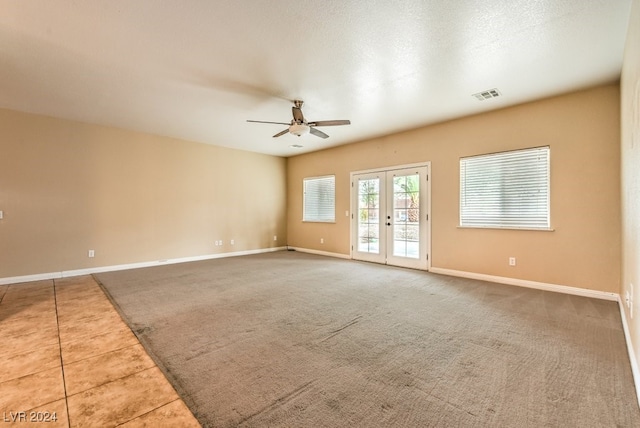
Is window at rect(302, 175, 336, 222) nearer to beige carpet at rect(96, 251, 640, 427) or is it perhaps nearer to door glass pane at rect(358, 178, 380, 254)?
door glass pane at rect(358, 178, 380, 254)

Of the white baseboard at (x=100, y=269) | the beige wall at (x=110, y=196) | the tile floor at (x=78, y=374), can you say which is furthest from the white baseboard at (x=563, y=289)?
the beige wall at (x=110, y=196)

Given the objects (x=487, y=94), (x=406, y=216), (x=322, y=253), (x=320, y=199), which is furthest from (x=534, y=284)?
(x=320, y=199)

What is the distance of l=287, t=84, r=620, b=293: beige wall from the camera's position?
147 inches

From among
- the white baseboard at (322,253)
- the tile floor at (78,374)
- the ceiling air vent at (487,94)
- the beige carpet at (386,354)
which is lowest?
the beige carpet at (386,354)

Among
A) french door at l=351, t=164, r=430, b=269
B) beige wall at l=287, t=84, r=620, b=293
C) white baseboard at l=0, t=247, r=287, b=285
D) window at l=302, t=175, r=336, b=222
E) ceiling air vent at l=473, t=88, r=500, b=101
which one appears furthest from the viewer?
window at l=302, t=175, r=336, b=222

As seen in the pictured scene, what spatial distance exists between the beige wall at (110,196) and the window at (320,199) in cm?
152

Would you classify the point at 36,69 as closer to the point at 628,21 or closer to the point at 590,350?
the point at 628,21

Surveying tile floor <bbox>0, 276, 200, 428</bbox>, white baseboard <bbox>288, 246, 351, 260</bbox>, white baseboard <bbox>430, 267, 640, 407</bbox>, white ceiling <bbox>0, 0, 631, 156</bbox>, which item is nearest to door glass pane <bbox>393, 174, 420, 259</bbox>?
white baseboard <bbox>430, 267, 640, 407</bbox>

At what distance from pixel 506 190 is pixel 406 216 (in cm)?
186

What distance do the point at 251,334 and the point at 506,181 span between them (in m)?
4.51

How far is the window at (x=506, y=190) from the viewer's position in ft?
14.0

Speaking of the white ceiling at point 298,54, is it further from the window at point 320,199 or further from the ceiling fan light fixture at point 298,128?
the window at point 320,199

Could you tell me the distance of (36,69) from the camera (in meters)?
3.31

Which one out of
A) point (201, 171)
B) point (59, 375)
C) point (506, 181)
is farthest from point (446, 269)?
point (201, 171)
